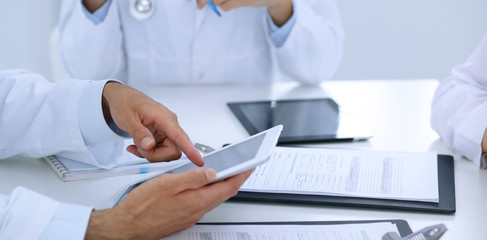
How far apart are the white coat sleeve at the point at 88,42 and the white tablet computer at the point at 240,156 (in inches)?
29.1

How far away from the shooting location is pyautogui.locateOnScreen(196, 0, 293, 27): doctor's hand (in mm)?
1315

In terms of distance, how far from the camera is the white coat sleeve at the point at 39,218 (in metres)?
0.65

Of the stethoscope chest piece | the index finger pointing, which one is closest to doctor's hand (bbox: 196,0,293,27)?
the stethoscope chest piece

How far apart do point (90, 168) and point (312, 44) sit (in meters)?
0.79

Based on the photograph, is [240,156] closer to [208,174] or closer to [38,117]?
[208,174]

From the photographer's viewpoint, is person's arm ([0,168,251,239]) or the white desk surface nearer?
person's arm ([0,168,251,239])

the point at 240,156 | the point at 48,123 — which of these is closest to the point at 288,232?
the point at 240,156

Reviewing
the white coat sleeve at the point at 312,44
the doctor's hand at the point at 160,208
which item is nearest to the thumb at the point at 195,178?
the doctor's hand at the point at 160,208

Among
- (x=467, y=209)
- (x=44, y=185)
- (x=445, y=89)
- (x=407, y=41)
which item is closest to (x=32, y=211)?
(x=44, y=185)

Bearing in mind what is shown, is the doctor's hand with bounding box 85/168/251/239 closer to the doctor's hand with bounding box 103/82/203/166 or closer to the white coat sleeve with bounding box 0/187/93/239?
the white coat sleeve with bounding box 0/187/93/239

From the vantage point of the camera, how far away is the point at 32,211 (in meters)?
0.67

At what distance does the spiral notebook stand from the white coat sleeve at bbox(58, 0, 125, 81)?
1.80 feet

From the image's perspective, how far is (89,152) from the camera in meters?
0.89

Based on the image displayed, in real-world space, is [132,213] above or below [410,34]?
above
